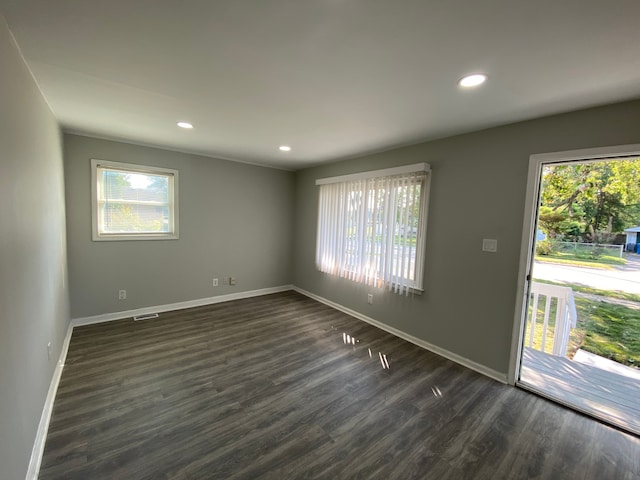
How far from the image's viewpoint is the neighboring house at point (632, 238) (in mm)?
2309

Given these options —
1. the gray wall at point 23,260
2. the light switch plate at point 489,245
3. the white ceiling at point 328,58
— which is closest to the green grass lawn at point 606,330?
the light switch plate at point 489,245

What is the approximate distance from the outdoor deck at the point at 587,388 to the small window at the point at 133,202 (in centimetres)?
475

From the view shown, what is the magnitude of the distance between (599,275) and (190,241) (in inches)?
203

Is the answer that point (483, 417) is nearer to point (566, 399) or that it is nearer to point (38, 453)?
point (566, 399)

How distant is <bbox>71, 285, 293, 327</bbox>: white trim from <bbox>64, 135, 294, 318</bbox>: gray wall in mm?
64

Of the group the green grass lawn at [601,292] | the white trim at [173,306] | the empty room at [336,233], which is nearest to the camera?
the empty room at [336,233]

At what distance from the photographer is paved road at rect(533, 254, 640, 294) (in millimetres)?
2473

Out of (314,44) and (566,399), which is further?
(566,399)

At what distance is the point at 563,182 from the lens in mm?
2840

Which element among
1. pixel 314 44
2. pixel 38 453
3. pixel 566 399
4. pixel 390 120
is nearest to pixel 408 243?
pixel 390 120

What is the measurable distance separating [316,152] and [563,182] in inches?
114

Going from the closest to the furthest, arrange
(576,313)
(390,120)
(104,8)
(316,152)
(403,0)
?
(403,0) → (104,8) → (390,120) → (576,313) → (316,152)

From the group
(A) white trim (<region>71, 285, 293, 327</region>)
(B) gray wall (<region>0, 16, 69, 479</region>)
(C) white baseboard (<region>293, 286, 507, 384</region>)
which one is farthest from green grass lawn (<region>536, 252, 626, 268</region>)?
(B) gray wall (<region>0, 16, 69, 479</region>)

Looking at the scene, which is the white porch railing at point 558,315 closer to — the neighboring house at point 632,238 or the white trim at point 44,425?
the neighboring house at point 632,238
